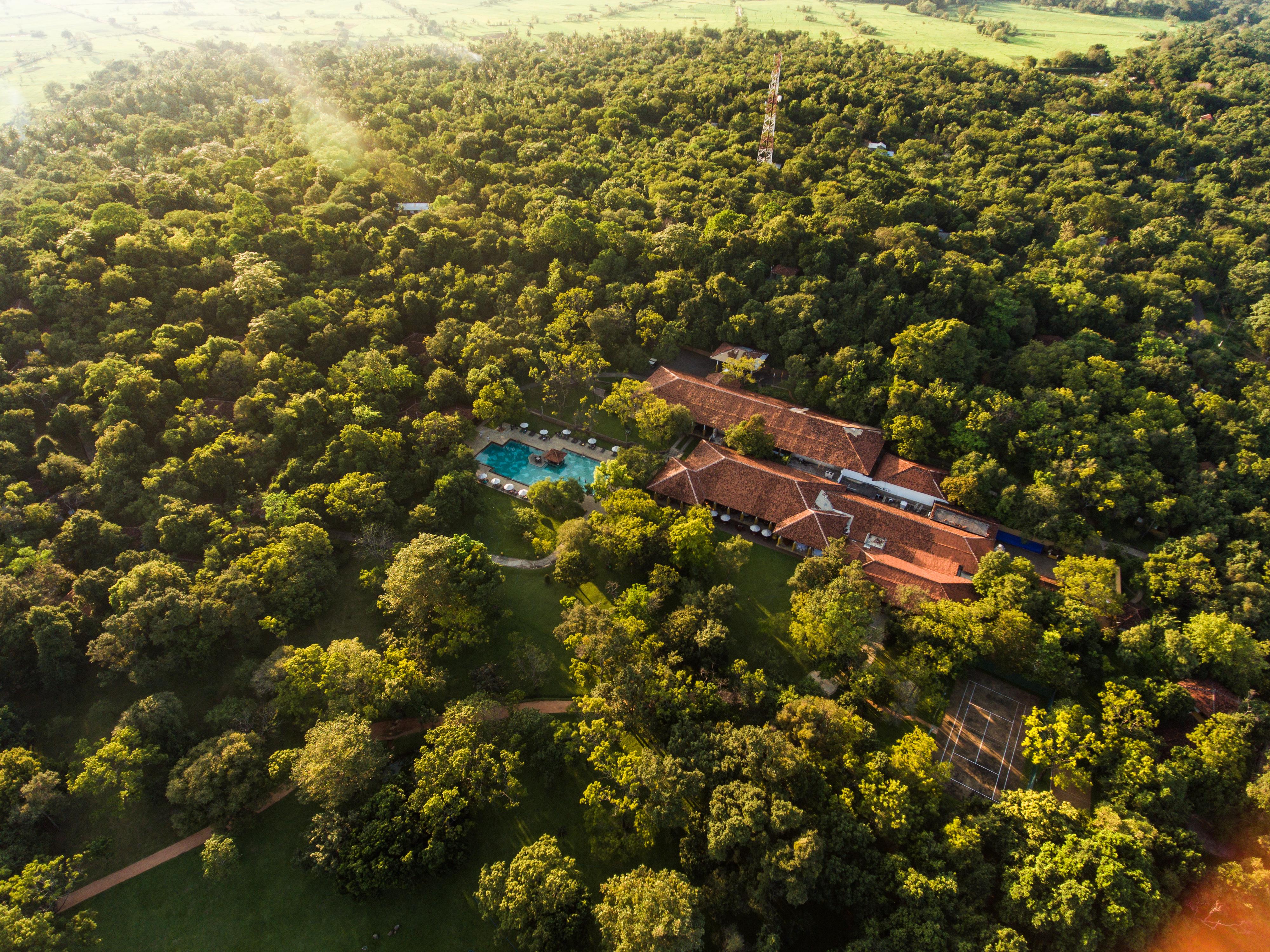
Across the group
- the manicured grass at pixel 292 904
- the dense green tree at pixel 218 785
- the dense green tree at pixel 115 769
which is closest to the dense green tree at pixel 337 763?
the dense green tree at pixel 218 785

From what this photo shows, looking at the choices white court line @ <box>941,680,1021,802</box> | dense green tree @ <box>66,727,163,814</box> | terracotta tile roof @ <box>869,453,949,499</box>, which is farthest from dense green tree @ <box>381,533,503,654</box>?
terracotta tile roof @ <box>869,453,949,499</box>

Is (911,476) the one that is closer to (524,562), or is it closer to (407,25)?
(524,562)

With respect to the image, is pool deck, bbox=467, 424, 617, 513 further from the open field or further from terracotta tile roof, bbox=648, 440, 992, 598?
the open field

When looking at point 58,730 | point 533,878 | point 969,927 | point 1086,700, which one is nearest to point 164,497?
point 58,730

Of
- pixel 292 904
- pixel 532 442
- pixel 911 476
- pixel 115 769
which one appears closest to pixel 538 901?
pixel 292 904

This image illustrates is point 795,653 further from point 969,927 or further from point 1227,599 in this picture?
point 1227,599

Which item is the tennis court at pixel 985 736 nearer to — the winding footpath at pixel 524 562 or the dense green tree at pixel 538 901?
the dense green tree at pixel 538 901
